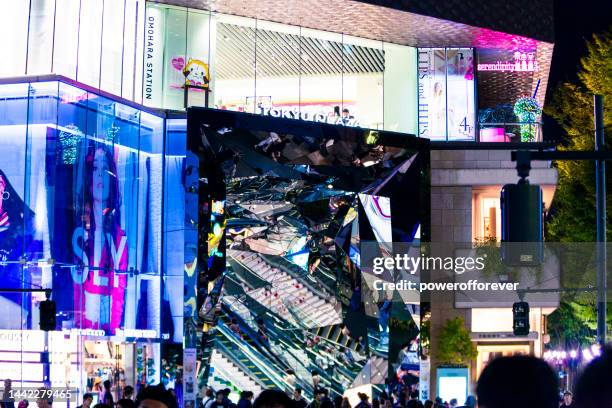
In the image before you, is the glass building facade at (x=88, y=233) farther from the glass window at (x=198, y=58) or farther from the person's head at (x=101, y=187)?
the glass window at (x=198, y=58)

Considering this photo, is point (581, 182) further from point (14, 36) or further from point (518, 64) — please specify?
point (14, 36)

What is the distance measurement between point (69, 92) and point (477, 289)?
16822 millimetres

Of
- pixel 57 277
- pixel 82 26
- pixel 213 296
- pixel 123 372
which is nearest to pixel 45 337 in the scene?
pixel 57 277

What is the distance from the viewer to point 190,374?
33875 mm

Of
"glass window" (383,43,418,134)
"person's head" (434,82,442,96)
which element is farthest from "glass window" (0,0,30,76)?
"person's head" (434,82,442,96)

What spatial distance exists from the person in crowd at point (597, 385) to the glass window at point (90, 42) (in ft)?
98.9

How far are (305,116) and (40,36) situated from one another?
10117 millimetres

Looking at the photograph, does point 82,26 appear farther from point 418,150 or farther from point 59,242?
point 418,150

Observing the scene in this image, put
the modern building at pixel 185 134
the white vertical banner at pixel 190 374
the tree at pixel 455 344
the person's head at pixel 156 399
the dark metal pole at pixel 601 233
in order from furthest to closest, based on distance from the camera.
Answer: the tree at pixel 455 344 < the white vertical banner at pixel 190 374 < the modern building at pixel 185 134 < the dark metal pole at pixel 601 233 < the person's head at pixel 156 399

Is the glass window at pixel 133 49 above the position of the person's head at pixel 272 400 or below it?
above

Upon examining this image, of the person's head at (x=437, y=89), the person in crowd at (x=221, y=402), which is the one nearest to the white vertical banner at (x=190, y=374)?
the person in crowd at (x=221, y=402)

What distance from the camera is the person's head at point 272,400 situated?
6406 millimetres

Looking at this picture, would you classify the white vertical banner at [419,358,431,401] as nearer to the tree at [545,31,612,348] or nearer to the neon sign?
the tree at [545,31,612,348]

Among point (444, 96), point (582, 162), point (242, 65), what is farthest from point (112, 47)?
point (582, 162)
